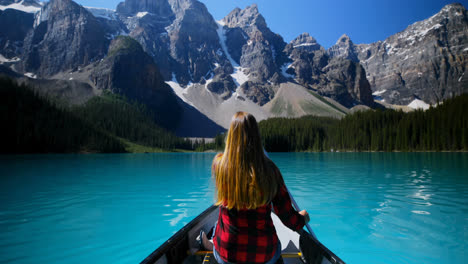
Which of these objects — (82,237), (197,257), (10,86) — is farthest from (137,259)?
(10,86)

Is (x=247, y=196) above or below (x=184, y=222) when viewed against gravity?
above

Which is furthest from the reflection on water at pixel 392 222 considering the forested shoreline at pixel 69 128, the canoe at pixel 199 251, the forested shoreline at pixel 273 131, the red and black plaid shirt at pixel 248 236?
the forested shoreline at pixel 69 128

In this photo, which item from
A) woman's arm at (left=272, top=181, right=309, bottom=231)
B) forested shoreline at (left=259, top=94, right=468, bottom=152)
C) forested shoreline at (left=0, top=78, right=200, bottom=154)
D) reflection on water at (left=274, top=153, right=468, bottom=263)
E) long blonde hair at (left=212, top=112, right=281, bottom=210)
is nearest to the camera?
long blonde hair at (left=212, top=112, right=281, bottom=210)

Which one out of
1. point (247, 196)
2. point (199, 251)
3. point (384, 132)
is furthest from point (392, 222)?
point (384, 132)

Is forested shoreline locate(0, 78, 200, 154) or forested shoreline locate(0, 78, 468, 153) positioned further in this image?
forested shoreline locate(0, 78, 200, 154)

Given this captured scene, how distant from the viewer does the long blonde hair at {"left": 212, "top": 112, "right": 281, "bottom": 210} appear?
106 inches

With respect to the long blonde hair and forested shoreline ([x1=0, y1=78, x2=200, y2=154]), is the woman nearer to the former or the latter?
the long blonde hair

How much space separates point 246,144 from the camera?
2.82 meters

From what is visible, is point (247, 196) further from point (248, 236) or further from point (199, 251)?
point (199, 251)

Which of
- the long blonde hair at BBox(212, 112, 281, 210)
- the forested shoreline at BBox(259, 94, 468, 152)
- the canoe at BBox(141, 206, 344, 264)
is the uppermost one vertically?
the forested shoreline at BBox(259, 94, 468, 152)

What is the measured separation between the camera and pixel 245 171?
2.77 m

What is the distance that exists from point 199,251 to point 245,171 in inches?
97.1

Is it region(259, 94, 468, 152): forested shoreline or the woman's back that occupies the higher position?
region(259, 94, 468, 152): forested shoreline

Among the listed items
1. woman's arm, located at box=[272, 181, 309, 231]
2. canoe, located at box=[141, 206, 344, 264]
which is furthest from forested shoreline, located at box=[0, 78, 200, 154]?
woman's arm, located at box=[272, 181, 309, 231]
